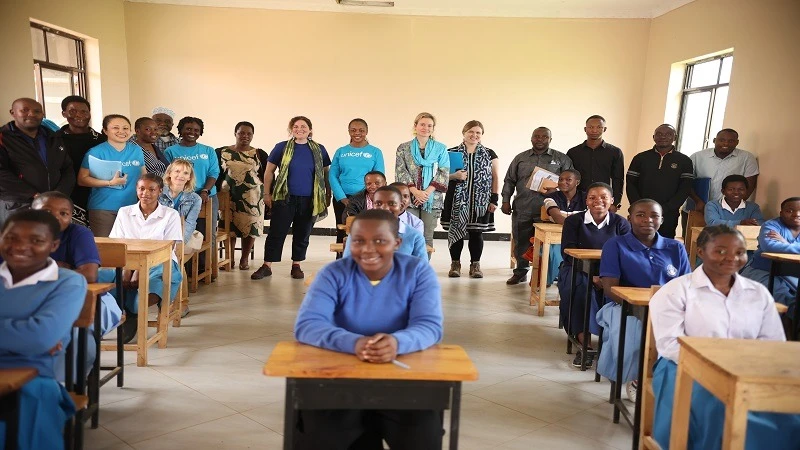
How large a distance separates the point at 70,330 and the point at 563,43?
8270 mm

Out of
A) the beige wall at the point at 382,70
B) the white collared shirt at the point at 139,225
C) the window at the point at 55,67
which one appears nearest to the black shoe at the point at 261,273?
the white collared shirt at the point at 139,225

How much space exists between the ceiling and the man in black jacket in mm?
5101

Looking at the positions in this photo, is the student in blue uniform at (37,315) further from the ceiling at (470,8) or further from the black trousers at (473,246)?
the ceiling at (470,8)

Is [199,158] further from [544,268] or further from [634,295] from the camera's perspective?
[634,295]

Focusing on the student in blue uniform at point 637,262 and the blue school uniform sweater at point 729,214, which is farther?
the blue school uniform sweater at point 729,214

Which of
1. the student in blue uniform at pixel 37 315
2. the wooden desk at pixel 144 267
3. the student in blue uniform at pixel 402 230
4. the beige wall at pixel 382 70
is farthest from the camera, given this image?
the beige wall at pixel 382 70

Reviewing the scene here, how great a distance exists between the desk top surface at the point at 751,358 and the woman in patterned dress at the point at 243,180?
5095 mm

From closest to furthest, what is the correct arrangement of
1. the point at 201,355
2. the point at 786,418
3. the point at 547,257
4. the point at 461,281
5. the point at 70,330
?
the point at 786,418
the point at 70,330
the point at 201,355
the point at 547,257
the point at 461,281

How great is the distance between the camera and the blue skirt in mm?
1972

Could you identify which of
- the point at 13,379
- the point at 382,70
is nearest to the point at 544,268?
the point at 13,379

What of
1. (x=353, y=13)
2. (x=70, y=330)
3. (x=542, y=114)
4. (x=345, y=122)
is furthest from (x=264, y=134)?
(x=70, y=330)

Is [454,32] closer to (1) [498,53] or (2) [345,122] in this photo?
(1) [498,53]

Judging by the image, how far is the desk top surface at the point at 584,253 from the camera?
152 inches

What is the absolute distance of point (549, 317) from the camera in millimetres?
5145
